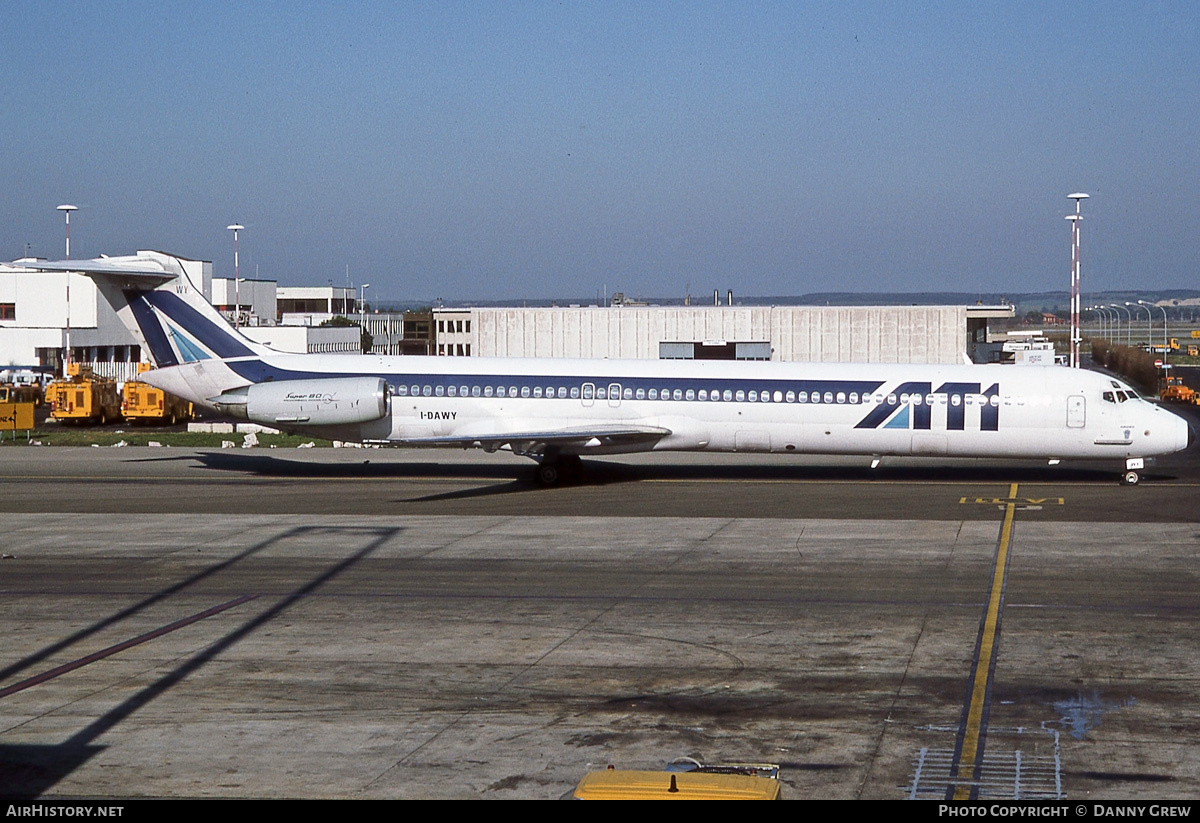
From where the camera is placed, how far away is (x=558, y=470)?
3045 cm

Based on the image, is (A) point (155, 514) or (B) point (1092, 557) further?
(A) point (155, 514)

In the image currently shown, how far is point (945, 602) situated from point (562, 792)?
9.20 m

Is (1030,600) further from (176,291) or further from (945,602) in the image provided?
(176,291)

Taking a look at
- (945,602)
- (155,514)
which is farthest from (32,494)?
(945,602)

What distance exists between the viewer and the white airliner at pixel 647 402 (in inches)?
1139

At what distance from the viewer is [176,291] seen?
31.1 metres

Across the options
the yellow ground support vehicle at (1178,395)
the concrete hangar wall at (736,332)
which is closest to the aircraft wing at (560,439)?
the concrete hangar wall at (736,332)

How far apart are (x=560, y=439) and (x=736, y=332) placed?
27.2 meters

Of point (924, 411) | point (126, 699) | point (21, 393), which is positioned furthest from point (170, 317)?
point (21, 393)

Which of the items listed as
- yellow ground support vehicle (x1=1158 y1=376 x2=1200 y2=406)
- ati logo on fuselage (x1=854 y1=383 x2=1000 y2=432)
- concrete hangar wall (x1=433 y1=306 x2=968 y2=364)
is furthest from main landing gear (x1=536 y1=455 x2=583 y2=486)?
yellow ground support vehicle (x1=1158 y1=376 x2=1200 y2=406)

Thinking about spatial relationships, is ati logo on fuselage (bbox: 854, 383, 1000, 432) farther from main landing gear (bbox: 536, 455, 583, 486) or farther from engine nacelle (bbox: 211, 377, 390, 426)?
engine nacelle (bbox: 211, 377, 390, 426)

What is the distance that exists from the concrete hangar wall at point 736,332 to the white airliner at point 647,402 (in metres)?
22.5

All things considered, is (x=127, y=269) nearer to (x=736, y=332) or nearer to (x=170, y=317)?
(x=170, y=317)
